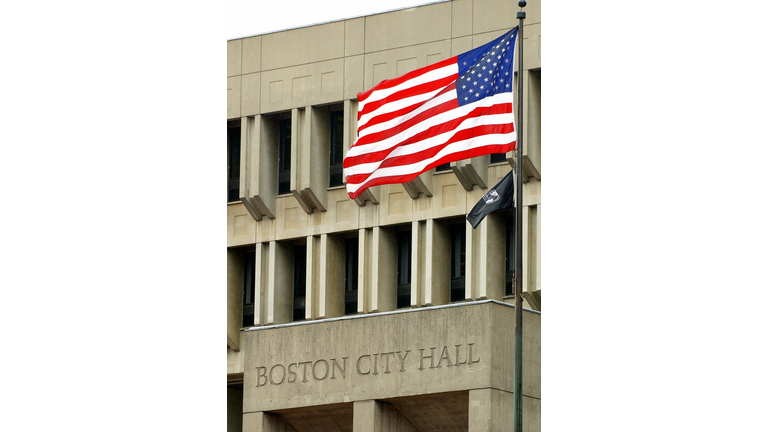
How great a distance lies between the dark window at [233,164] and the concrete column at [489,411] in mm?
15221

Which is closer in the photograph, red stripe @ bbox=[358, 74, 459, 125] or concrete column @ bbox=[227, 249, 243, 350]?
red stripe @ bbox=[358, 74, 459, 125]

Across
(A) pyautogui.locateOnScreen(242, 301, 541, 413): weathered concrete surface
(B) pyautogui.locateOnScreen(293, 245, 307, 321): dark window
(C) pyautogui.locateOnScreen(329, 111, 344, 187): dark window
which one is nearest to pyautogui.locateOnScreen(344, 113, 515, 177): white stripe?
(A) pyautogui.locateOnScreen(242, 301, 541, 413): weathered concrete surface

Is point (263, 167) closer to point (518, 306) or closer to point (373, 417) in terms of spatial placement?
point (373, 417)

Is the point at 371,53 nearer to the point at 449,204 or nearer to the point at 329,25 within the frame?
the point at 329,25

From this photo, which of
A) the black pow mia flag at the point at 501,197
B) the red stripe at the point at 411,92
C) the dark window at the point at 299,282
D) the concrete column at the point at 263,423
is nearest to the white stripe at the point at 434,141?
the red stripe at the point at 411,92

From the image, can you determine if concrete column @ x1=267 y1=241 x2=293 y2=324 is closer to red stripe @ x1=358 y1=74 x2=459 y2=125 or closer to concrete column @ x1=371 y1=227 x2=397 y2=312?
concrete column @ x1=371 y1=227 x2=397 y2=312

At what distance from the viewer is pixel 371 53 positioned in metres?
39.2

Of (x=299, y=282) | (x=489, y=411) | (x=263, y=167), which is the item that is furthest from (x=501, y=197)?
(x=299, y=282)

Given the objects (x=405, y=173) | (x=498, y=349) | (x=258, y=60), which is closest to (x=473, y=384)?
(x=498, y=349)

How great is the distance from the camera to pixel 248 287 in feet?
137

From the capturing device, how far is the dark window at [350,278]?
130 feet

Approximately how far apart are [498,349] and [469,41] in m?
11.7

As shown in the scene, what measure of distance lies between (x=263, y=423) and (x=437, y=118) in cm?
1012

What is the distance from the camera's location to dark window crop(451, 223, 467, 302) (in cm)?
3816
